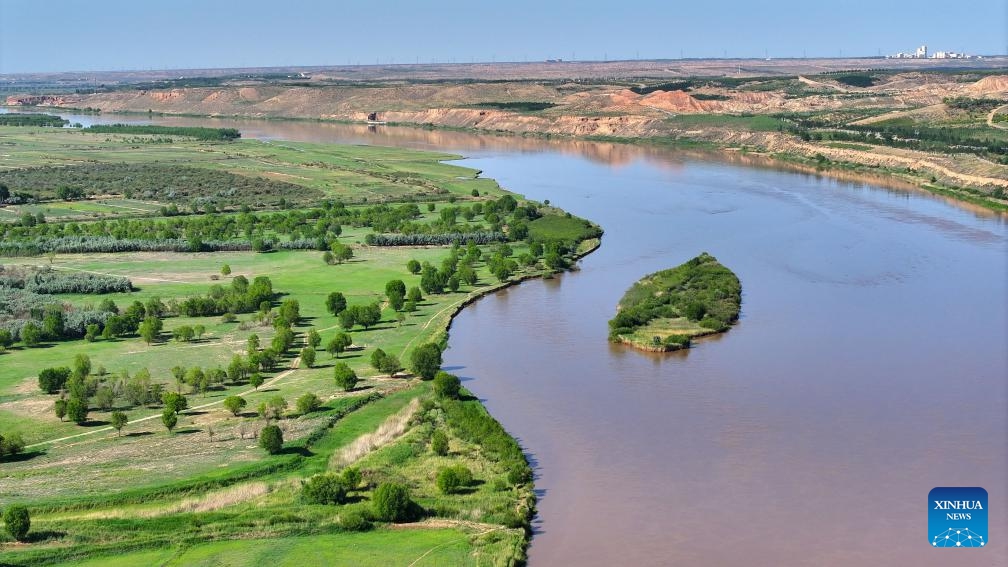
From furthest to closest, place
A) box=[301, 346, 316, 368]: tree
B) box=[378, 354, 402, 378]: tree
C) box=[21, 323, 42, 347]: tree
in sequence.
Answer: box=[21, 323, 42, 347]: tree, box=[301, 346, 316, 368]: tree, box=[378, 354, 402, 378]: tree

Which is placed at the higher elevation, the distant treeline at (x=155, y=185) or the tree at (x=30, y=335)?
the distant treeline at (x=155, y=185)

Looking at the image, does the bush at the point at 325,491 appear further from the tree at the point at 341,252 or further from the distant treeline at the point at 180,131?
the distant treeline at the point at 180,131

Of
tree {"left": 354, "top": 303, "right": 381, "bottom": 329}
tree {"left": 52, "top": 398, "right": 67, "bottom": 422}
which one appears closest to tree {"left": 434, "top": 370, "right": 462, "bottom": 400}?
tree {"left": 354, "top": 303, "right": 381, "bottom": 329}

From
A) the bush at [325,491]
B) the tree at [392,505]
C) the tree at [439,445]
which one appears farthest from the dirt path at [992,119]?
the bush at [325,491]

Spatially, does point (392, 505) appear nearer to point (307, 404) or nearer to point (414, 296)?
point (307, 404)

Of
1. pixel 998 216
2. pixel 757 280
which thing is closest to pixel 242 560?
pixel 757 280

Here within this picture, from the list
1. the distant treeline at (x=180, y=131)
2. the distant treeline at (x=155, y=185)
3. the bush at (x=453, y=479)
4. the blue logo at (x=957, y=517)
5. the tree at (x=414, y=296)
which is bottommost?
the blue logo at (x=957, y=517)

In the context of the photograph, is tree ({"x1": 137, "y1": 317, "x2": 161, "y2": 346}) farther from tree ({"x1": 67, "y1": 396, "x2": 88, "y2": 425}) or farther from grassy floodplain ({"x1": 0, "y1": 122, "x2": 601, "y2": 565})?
tree ({"x1": 67, "y1": 396, "x2": 88, "y2": 425})
